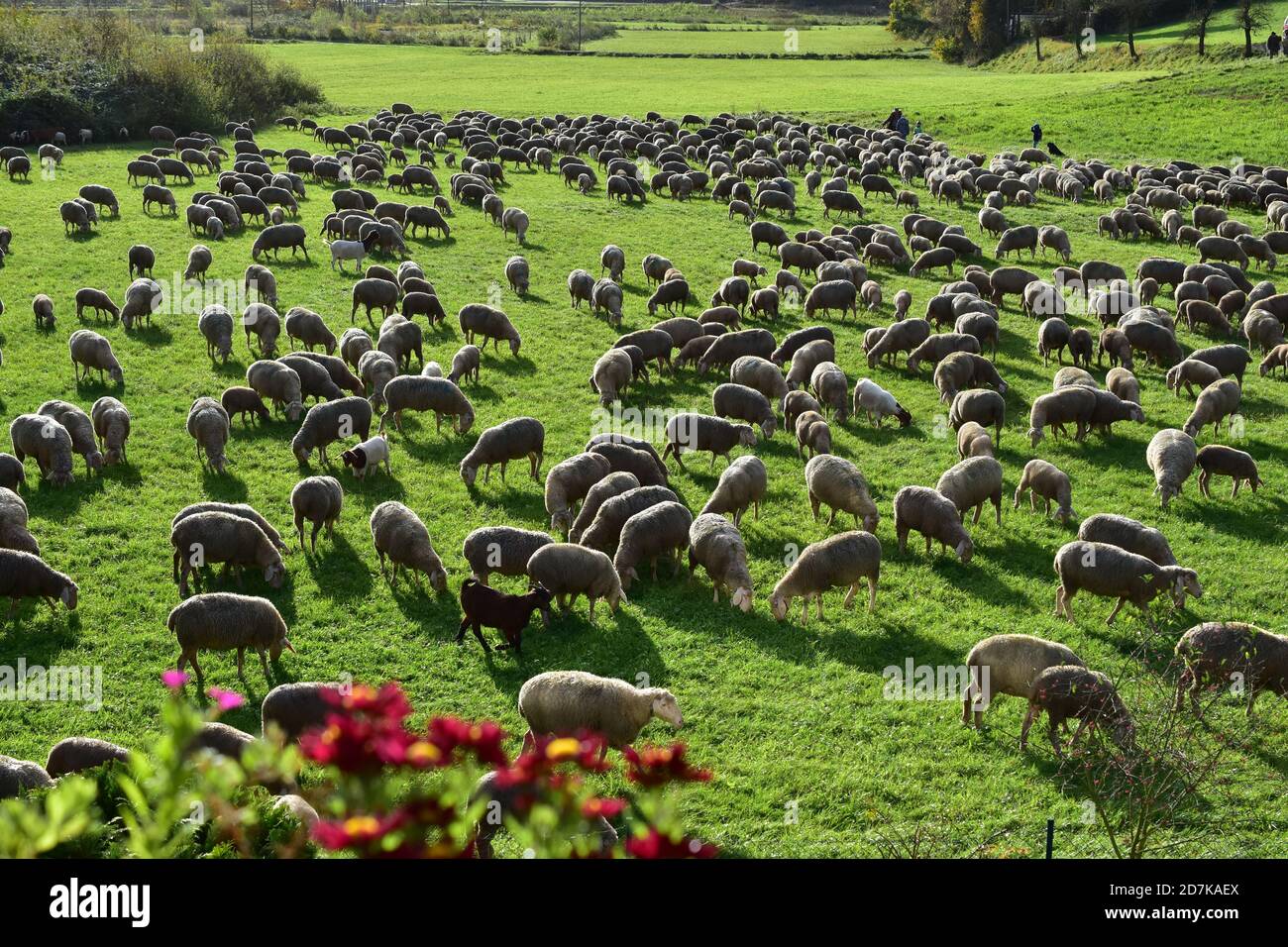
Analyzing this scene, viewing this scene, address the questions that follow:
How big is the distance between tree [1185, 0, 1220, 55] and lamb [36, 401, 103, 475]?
Result: 73.5m

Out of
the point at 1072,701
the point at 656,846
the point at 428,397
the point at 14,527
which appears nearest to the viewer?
the point at 656,846

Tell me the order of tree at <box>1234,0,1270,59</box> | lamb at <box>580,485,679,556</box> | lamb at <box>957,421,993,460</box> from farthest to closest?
tree at <box>1234,0,1270,59</box> → lamb at <box>957,421,993,460</box> → lamb at <box>580,485,679,556</box>

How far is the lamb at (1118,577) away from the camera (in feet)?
43.0

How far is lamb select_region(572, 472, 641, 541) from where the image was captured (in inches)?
588

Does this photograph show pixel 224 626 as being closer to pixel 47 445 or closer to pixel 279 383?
pixel 47 445

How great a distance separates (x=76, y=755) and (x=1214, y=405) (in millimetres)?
18743

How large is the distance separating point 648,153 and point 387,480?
1523 inches

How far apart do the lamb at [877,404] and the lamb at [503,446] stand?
6.61m

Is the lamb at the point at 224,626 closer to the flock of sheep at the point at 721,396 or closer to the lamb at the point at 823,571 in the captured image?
the flock of sheep at the point at 721,396

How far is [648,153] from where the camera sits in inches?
2055

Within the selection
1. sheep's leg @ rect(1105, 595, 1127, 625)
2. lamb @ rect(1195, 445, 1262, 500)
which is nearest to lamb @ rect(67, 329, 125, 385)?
sheep's leg @ rect(1105, 595, 1127, 625)

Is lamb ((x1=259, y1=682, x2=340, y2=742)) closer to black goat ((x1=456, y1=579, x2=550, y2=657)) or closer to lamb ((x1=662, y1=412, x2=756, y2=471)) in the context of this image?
black goat ((x1=456, y1=579, x2=550, y2=657))

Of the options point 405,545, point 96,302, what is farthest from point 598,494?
point 96,302

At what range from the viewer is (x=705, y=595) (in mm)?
14086
